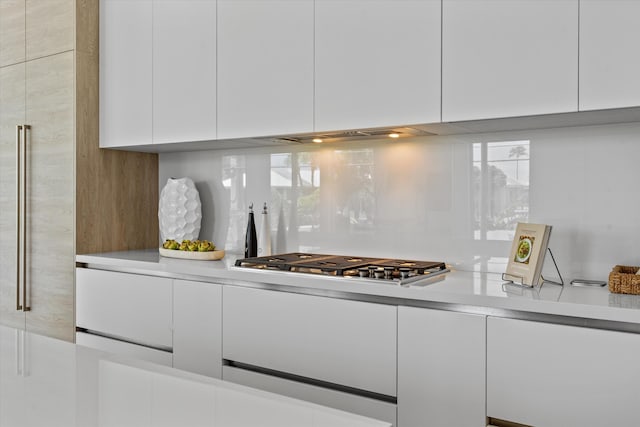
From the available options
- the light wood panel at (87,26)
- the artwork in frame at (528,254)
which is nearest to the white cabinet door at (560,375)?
the artwork in frame at (528,254)

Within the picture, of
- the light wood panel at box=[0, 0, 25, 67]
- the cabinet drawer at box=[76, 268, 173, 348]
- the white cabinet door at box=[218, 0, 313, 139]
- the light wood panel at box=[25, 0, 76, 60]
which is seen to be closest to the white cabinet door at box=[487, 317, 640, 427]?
the white cabinet door at box=[218, 0, 313, 139]

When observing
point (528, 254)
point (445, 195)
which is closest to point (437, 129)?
point (445, 195)

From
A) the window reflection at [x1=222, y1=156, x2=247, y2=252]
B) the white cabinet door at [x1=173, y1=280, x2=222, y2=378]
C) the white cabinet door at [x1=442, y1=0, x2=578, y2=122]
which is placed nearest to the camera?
the white cabinet door at [x1=442, y1=0, x2=578, y2=122]

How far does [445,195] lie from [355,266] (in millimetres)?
549

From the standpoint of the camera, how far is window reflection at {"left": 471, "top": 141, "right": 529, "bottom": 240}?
7.75 feet

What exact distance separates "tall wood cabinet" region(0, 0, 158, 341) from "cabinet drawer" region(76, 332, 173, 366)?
133mm

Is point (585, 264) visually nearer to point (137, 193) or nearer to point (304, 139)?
point (304, 139)

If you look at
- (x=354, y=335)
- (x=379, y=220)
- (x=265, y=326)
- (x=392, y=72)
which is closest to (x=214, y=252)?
(x=265, y=326)

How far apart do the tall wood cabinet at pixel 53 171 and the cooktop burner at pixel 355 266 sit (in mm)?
1172

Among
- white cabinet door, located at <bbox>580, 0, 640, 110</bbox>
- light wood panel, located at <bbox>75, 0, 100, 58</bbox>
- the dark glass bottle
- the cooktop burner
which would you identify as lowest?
the cooktop burner

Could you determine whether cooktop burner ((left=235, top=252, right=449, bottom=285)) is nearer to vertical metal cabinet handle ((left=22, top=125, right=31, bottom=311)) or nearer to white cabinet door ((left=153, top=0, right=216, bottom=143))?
white cabinet door ((left=153, top=0, right=216, bottom=143))

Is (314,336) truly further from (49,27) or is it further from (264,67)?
(49,27)

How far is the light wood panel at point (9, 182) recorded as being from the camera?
334 cm

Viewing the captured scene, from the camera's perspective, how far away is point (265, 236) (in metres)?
2.97
